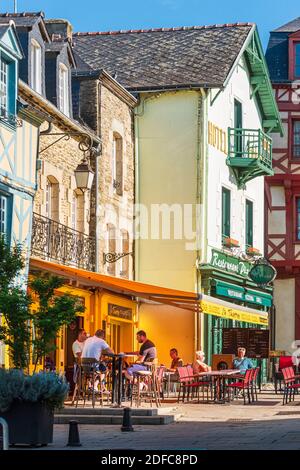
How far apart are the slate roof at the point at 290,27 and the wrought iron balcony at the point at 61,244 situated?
1876cm

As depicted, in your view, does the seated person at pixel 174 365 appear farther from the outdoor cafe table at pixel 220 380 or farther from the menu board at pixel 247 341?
the menu board at pixel 247 341

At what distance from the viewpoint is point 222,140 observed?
125ft

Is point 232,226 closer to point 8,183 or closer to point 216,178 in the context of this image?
point 216,178

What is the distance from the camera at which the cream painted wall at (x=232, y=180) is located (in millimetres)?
36812

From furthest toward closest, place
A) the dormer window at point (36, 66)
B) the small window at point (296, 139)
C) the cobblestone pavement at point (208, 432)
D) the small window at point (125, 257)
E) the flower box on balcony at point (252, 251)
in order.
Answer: the small window at point (296, 139)
the flower box on balcony at point (252, 251)
the small window at point (125, 257)
the dormer window at point (36, 66)
the cobblestone pavement at point (208, 432)

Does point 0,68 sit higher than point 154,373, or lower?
higher

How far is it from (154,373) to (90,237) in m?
7.60

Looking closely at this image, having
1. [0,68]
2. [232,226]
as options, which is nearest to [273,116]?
[232,226]

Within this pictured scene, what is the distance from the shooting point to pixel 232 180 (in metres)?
39.2

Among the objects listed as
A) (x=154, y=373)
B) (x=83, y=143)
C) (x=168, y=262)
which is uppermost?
(x=83, y=143)

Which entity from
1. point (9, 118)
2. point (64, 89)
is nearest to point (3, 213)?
point (9, 118)

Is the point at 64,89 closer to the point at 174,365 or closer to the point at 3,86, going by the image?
the point at 3,86

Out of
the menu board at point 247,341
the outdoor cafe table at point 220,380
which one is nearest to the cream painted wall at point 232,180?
the menu board at point 247,341

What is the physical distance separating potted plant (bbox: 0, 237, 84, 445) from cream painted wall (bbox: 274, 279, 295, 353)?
1081 inches
